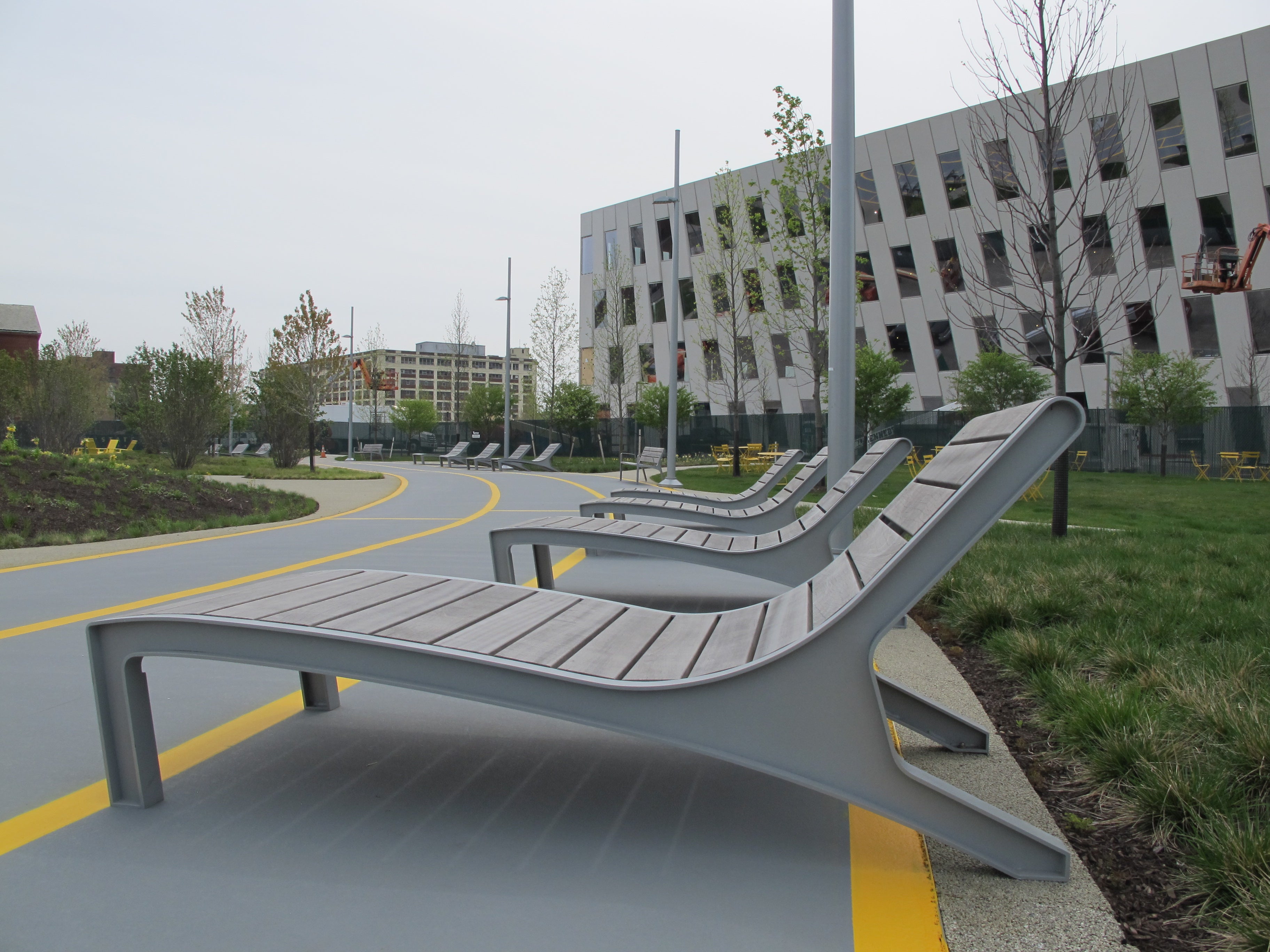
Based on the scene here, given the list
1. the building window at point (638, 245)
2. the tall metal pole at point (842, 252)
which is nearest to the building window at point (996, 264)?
the building window at point (638, 245)

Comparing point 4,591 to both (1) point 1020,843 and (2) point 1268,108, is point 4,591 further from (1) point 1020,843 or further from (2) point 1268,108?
(2) point 1268,108

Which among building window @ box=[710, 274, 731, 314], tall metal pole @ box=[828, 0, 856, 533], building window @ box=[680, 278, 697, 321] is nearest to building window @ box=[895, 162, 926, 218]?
building window @ box=[680, 278, 697, 321]

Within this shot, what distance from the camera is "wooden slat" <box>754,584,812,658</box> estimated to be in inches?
83.0

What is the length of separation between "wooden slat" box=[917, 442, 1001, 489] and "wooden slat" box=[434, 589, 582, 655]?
3.98ft

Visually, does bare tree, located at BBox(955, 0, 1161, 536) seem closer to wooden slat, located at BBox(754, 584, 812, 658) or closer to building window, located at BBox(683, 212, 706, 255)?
wooden slat, located at BBox(754, 584, 812, 658)

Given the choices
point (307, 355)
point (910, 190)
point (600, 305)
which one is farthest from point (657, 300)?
point (307, 355)

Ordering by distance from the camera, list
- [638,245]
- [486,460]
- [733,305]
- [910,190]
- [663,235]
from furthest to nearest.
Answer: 1. [638,245]
2. [663,235]
3. [910,190]
4. [486,460]
5. [733,305]

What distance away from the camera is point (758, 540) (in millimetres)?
4754

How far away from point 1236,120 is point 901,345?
45.8ft

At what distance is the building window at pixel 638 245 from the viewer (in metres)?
46.8

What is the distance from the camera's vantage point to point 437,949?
1672 millimetres

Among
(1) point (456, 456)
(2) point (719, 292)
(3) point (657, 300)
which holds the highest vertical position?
(3) point (657, 300)

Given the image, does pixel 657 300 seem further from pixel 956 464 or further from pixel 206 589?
pixel 956 464

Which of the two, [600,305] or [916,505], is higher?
[600,305]
